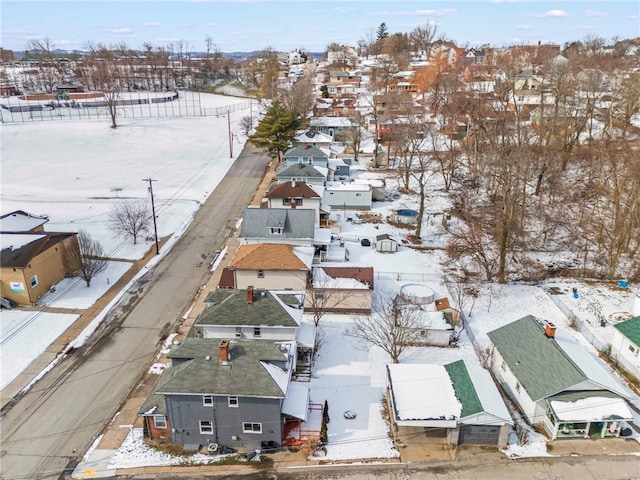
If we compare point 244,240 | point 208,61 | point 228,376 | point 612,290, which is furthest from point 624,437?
point 208,61

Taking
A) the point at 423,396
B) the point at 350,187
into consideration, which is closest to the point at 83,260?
the point at 350,187

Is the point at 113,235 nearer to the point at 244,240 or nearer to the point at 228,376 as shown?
the point at 244,240

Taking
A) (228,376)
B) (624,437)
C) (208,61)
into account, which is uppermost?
→ (208,61)

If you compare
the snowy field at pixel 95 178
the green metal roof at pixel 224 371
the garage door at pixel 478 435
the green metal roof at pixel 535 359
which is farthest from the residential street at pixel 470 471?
the snowy field at pixel 95 178

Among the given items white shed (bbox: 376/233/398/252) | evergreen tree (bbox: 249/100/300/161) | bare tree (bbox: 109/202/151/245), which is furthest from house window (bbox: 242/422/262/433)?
evergreen tree (bbox: 249/100/300/161)

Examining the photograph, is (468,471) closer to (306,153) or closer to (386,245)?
(386,245)

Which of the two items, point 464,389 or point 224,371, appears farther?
point 464,389
